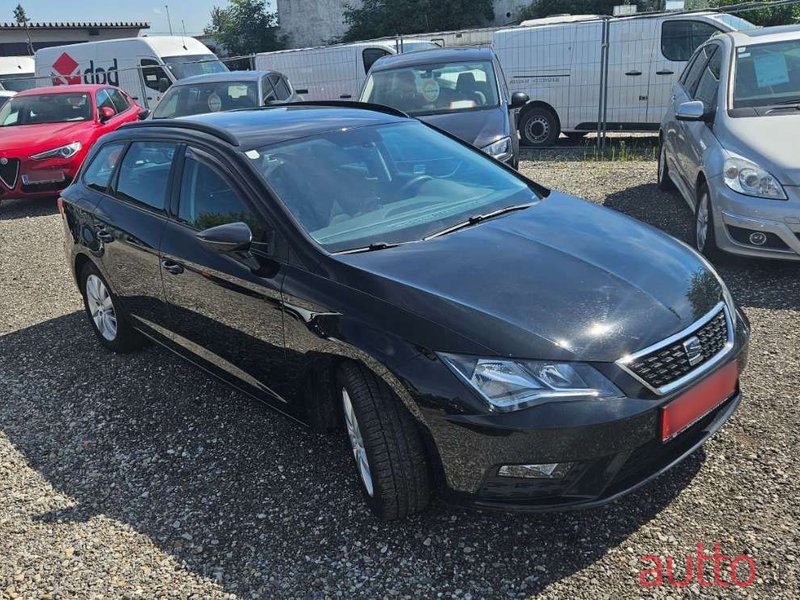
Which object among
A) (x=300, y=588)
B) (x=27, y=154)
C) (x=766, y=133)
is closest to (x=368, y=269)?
(x=300, y=588)

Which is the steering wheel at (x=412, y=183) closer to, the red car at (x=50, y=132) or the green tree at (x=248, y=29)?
the red car at (x=50, y=132)

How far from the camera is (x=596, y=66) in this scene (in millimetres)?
11727

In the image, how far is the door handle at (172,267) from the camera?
378 centimetres

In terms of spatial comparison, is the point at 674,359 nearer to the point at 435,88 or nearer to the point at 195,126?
the point at 195,126

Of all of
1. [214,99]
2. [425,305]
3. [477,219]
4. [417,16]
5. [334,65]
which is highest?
[417,16]

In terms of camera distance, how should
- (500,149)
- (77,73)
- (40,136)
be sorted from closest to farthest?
(500,149) < (40,136) < (77,73)

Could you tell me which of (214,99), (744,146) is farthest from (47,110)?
(744,146)

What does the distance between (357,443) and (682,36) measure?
1042 centimetres

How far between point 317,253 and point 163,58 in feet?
54.2

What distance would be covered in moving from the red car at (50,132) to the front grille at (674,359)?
9.29 m

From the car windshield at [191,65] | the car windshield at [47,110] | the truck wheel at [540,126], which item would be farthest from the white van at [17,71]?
the truck wheel at [540,126]

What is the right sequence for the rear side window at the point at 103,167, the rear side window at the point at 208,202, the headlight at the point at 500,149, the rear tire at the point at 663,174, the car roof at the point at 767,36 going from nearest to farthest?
the rear side window at the point at 208,202
the rear side window at the point at 103,167
the car roof at the point at 767,36
the headlight at the point at 500,149
the rear tire at the point at 663,174

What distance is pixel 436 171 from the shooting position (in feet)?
12.5

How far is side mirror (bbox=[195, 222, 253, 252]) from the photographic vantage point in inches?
123
